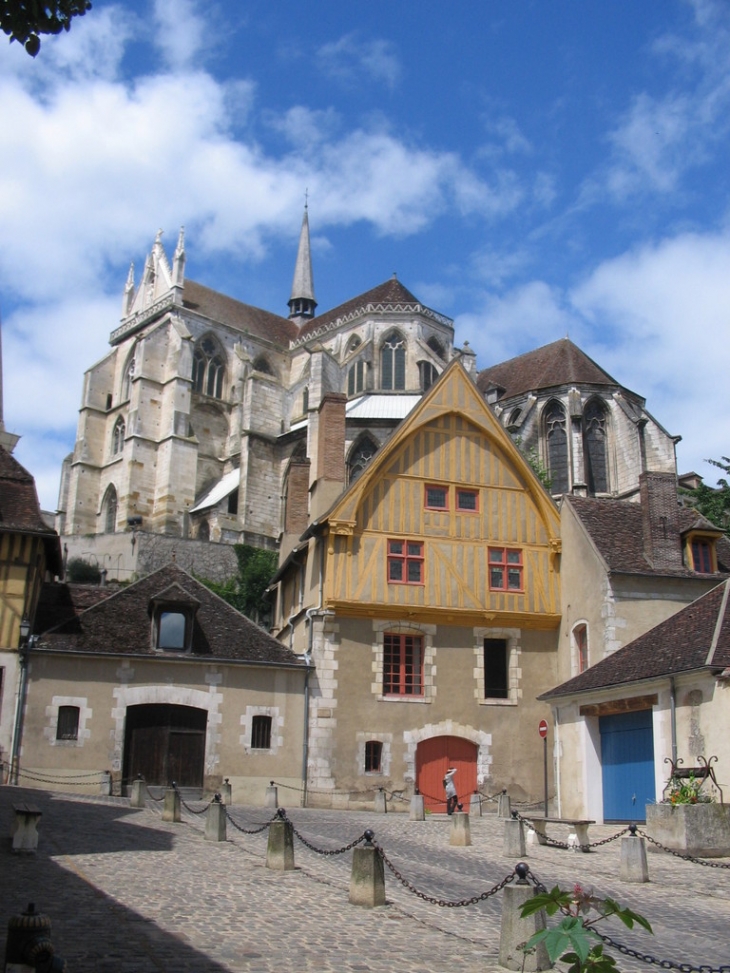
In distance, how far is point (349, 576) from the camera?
24875 mm

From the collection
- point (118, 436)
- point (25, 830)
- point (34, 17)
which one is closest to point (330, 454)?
point (25, 830)

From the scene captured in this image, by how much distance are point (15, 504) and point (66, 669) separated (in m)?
4.09

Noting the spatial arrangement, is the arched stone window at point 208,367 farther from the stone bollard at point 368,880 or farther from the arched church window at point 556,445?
the stone bollard at point 368,880

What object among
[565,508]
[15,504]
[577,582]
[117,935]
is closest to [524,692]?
[577,582]

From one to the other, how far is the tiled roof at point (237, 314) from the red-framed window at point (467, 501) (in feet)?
130

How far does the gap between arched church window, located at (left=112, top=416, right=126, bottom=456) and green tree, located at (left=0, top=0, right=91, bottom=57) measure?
2168 inches

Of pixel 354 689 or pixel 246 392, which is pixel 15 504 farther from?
pixel 246 392

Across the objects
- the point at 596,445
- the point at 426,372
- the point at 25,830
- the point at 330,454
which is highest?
the point at 426,372

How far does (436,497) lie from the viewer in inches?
1038

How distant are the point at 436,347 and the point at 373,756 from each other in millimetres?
38400

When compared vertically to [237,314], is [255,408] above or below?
below

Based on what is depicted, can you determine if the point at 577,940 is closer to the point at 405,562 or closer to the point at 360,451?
the point at 405,562

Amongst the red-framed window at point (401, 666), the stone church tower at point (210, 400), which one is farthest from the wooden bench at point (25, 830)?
the stone church tower at point (210, 400)

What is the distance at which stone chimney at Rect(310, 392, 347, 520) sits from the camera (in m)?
26.7
